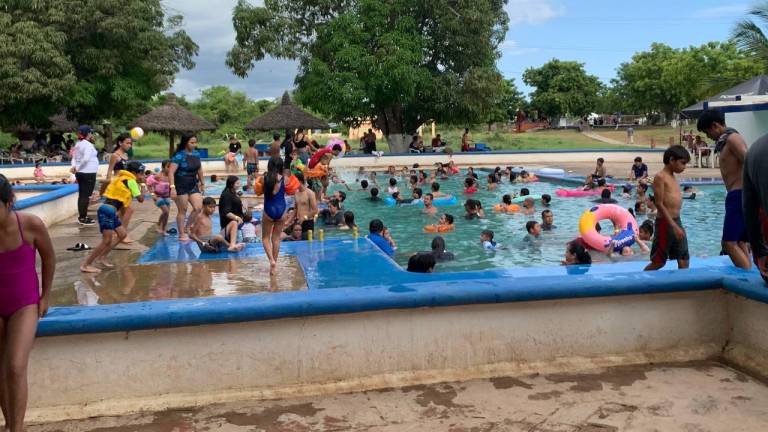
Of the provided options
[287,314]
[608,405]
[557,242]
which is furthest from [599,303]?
Result: [557,242]

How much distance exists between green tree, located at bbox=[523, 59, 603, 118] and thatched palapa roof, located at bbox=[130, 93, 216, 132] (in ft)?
159

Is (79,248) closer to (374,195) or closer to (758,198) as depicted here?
(758,198)

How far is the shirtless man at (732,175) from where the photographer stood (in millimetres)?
5605

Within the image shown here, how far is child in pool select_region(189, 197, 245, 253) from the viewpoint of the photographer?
29.5ft

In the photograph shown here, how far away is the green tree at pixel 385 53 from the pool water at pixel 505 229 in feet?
43.5

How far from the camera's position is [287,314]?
4.29 meters

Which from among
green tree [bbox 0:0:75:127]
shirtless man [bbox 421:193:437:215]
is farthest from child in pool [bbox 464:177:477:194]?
green tree [bbox 0:0:75:127]

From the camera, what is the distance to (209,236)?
9758 millimetres

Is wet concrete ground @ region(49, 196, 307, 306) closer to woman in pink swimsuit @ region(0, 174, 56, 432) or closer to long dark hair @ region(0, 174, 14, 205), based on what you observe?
woman in pink swimsuit @ region(0, 174, 56, 432)

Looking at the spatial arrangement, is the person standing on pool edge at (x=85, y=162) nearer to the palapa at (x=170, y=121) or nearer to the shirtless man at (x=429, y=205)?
the shirtless man at (x=429, y=205)

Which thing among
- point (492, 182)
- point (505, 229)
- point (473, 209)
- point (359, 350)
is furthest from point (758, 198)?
point (492, 182)

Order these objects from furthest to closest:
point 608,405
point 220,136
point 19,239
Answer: point 220,136, point 608,405, point 19,239

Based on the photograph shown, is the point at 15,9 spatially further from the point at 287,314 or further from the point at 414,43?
the point at 287,314

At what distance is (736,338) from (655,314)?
0.59 m
